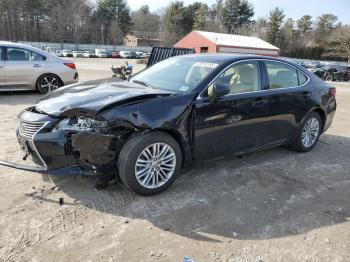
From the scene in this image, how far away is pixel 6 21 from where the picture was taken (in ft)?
278

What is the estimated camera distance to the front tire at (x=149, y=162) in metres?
3.76

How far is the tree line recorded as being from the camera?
258 ft

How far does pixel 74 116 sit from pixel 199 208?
1.65 meters

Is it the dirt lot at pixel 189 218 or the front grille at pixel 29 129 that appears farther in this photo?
the front grille at pixel 29 129

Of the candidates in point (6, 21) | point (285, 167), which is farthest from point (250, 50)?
point (6, 21)

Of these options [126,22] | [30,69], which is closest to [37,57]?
[30,69]

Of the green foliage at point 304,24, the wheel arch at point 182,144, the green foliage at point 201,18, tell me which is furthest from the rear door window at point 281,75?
the green foliage at point 304,24

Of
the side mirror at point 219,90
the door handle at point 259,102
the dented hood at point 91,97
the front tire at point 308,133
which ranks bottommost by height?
the front tire at point 308,133

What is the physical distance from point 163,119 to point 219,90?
2.69 ft

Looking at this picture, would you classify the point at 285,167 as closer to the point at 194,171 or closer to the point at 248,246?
the point at 194,171

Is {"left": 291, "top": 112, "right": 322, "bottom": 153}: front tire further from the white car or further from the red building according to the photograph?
the white car

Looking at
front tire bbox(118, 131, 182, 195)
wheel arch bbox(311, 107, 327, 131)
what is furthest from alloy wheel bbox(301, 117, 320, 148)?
front tire bbox(118, 131, 182, 195)

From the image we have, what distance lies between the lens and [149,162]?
394 centimetres

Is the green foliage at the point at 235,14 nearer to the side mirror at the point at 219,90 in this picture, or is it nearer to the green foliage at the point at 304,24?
the green foliage at the point at 304,24
